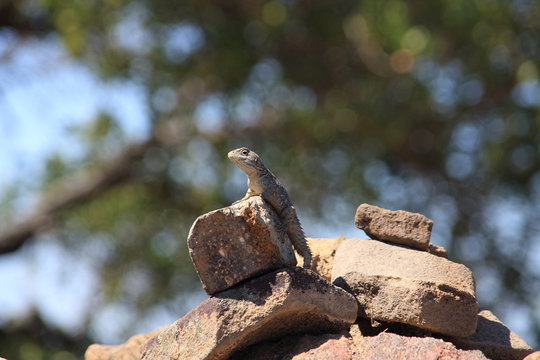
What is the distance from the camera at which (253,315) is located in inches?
146

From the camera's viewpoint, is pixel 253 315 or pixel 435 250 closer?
pixel 253 315

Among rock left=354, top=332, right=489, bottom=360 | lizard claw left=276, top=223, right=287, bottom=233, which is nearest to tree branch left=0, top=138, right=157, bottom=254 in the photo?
lizard claw left=276, top=223, right=287, bottom=233

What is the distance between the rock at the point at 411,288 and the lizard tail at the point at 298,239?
233 millimetres

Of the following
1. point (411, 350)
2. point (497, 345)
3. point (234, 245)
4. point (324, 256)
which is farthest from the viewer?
point (324, 256)

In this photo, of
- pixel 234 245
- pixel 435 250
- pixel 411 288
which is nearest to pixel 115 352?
pixel 234 245

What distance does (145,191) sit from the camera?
49.4 feet

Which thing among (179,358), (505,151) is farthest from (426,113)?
(179,358)

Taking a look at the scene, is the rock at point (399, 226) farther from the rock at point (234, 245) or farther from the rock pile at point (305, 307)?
the rock at point (234, 245)

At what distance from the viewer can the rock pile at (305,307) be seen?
3707 millimetres

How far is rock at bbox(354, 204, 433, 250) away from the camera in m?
4.52

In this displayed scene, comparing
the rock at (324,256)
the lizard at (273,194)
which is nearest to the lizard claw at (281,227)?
the lizard at (273,194)

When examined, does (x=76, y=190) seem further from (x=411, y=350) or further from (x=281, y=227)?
(x=411, y=350)

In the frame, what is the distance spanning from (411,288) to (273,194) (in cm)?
110

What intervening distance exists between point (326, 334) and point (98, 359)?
1.83 meters
